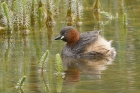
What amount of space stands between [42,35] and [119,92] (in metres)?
5.82

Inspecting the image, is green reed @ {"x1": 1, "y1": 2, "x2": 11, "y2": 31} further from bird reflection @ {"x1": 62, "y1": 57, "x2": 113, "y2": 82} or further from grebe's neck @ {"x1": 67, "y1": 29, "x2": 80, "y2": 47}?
bird reflection @ {"x1": 62, "y1": 57, "x2": 113, "y2": 82}

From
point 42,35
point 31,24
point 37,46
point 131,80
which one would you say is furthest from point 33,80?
point 31,24

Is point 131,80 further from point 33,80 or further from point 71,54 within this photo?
point 71,54

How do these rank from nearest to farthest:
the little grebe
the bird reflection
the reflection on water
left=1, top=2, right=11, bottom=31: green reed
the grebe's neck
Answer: the reflection on water → the bird reflection → the little grebe → the grebe's neck → left=1, top=2, right=11, bottom=31: green reed

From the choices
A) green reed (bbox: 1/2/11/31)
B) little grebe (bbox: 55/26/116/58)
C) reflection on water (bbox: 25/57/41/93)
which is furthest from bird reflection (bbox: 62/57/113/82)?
green reed (bbox: 1/2/11/31)

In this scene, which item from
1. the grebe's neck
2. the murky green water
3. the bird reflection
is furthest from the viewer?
the grebe's neck

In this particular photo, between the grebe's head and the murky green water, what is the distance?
24 centimetres

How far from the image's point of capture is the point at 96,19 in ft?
54.2

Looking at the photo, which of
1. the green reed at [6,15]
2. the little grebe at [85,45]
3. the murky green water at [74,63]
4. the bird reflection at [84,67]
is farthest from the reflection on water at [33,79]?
the green reed at [6,15]

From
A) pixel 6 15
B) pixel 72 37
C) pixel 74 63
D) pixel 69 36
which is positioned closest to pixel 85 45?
pixel 72 37

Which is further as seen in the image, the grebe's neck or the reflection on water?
the grebe's neck

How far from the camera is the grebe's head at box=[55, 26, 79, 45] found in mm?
13156

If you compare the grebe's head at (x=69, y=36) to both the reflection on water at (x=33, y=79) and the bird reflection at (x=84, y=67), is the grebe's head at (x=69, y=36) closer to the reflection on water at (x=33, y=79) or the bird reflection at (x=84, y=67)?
the bird reflection at (x=84, y=67)

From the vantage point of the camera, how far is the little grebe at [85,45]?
12695 millimetres
